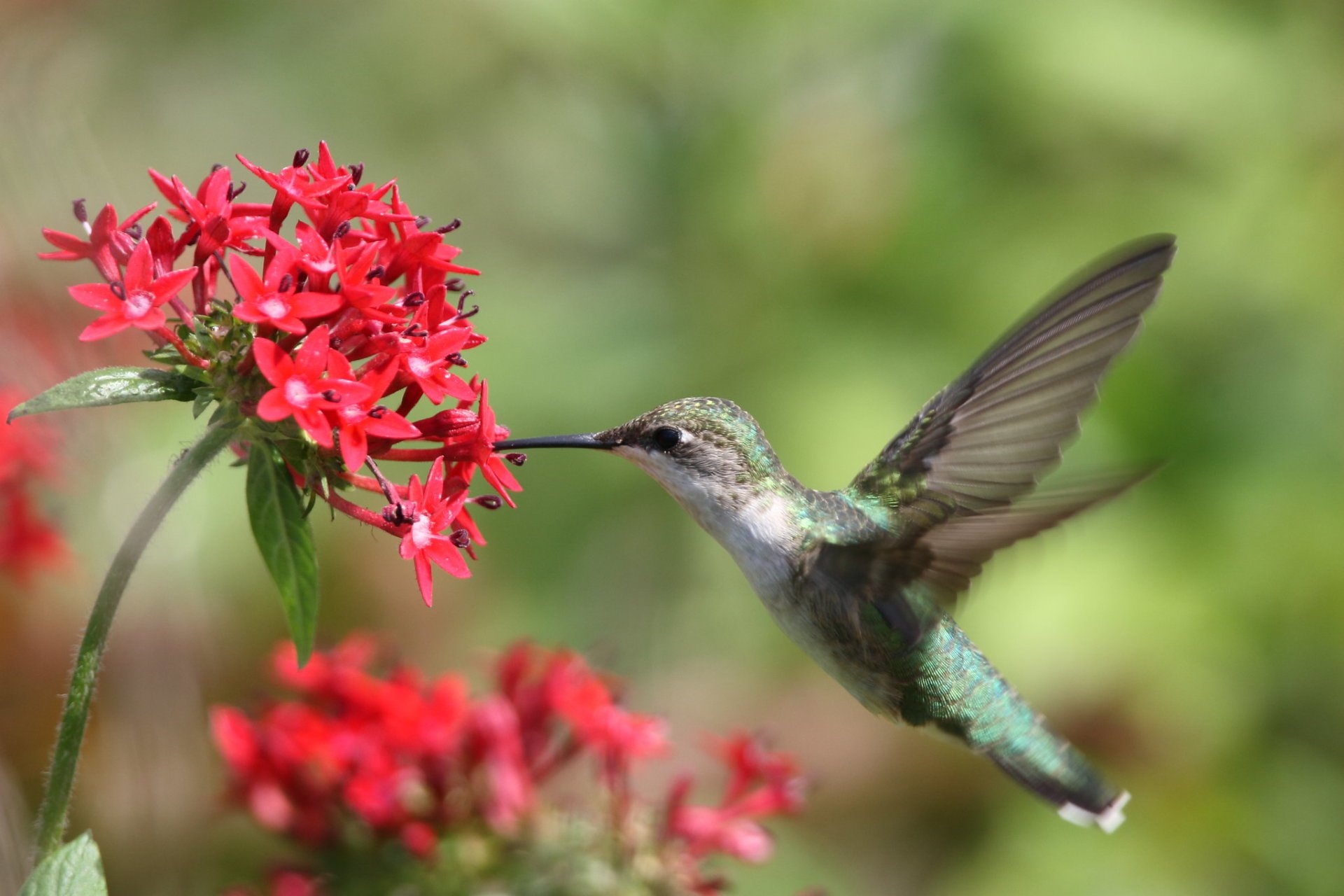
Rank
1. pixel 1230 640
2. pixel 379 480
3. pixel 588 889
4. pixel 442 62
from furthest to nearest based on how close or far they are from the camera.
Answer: pixel 442 62 < pixel 1230 640 < pixel 588 889 < pixel 379 480

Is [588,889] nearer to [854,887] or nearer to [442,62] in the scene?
[854,887]

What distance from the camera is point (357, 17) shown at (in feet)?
12.7

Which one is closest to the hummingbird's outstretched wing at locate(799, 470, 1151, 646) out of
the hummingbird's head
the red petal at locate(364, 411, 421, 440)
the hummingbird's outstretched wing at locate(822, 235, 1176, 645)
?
the hummingbird's outstretched wing at locate(822, 235, 1176, 645)

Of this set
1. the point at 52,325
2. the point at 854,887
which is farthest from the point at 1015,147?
the point at 52,325

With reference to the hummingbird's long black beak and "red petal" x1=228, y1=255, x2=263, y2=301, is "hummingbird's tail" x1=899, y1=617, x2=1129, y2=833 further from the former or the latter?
"red petal" x1=228, y1=255, x2=263, y2=301

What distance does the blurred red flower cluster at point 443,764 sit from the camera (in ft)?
5.71

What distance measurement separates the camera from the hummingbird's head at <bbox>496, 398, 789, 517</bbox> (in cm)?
169

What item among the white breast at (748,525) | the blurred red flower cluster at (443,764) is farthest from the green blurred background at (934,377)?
the white breast at (748,525)

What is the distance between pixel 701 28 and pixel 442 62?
42.4 inches

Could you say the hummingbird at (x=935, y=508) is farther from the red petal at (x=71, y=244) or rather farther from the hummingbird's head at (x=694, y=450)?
the red petal at (x=71, y=244)

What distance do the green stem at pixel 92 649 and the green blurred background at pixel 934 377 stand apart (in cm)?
166

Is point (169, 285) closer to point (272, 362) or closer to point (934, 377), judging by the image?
point (272, 362)

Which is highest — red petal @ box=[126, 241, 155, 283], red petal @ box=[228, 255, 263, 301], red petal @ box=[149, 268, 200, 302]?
red petal @ box=[126, 241, 155, 283]

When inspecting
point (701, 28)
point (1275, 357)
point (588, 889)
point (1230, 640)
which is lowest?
point (588, 889)
